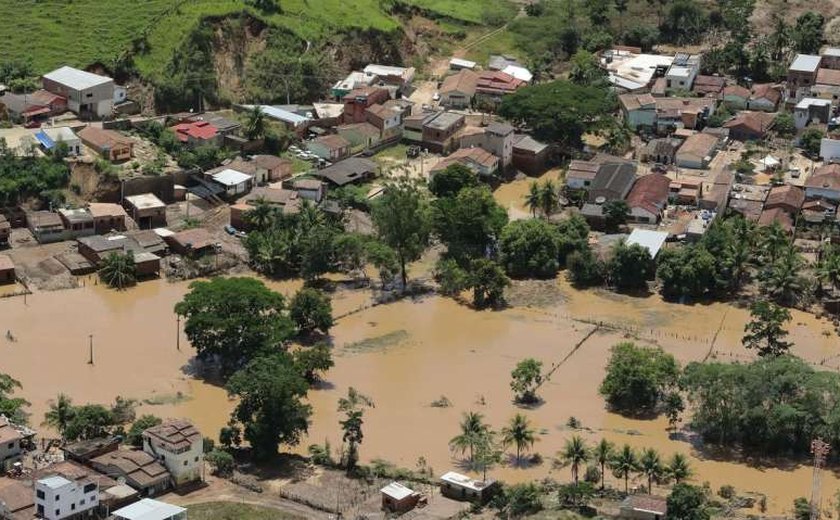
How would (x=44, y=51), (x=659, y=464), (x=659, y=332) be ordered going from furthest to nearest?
(x=44, y=51) → (x=659, y=332) → (x=659, y=464)

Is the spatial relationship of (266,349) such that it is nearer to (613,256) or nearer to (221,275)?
(221,275)

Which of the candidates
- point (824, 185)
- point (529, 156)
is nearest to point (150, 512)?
point (529, 156)

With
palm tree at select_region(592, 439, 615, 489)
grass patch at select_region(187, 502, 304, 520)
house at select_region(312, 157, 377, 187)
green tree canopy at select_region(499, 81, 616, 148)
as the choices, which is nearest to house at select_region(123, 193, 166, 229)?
house at select_region(312, 157, 377, 187)

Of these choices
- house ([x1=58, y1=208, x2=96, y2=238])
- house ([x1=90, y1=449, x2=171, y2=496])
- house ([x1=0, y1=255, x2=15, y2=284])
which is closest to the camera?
house ([x1=90, y1=449, x2=171, y2=496])

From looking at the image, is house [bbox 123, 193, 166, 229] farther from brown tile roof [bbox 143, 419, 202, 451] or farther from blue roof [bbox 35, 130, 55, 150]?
brown tile roof [bbox 143, 419, 202, 451]

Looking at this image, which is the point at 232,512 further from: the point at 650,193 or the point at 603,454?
the point at 650,193

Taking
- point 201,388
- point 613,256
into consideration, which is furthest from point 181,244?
point 613,256
